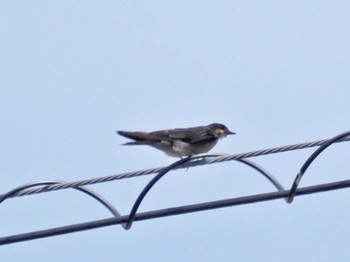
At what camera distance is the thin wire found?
8.54m

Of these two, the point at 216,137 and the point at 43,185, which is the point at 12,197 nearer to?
the point at 43,185

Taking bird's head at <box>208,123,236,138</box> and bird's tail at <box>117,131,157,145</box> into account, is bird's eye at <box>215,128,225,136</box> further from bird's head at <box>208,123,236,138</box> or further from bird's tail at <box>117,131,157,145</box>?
bird's tail at <box>117,131,157,145</box>

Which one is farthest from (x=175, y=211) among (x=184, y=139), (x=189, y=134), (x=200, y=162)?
(x=189, y=134)

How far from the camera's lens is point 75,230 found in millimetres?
9195

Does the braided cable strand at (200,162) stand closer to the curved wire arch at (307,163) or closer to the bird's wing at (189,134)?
the curved wire arch at (307,163)

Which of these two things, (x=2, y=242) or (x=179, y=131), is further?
(x=179, y=131)

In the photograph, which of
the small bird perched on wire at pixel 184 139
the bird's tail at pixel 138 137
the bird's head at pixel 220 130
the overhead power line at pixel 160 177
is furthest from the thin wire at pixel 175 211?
the bird's head at pixel 220 130

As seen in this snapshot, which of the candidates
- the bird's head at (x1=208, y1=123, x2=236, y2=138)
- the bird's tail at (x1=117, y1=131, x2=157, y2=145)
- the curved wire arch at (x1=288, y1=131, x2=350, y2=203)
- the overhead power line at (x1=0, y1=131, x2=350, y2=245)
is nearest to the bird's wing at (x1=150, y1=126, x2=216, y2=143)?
the bird's head at (x1=208, y1=123, x2=236, y2=138)

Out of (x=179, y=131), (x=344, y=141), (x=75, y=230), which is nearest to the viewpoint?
(x=344, y=141)

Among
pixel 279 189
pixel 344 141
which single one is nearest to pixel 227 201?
pixel 279 189

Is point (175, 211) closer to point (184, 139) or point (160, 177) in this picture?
point (160, 177)

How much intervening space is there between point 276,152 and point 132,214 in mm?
1225

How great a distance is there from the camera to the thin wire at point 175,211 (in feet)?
28.0

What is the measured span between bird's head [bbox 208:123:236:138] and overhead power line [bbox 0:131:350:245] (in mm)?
4322
